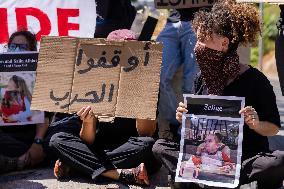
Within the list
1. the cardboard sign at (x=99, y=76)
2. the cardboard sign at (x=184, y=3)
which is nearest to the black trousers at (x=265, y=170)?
the cardboard sign at (x=99, y=76)

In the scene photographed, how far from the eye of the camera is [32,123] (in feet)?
14.4

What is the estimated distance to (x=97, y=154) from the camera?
4164 mm

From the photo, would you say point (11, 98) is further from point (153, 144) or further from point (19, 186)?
point (153, 144)

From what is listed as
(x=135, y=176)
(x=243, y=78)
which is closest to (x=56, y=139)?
(x=135, y=176)

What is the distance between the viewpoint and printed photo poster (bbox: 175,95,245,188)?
342cm

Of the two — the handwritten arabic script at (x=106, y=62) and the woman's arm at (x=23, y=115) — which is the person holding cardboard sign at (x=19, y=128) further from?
the handwritten arabic script at (x=106, y=62)

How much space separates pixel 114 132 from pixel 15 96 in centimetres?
69

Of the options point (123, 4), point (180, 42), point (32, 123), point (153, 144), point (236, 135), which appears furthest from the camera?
point (123, 4)

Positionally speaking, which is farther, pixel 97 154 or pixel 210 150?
pixel 97 154

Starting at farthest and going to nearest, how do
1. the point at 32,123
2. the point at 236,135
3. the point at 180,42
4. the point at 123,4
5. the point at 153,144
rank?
the point at 123,4 < the point at 180,42 < the point at 32,123 < the point at 153,144 < the point at 236,135

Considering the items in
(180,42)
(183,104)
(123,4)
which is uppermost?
(123,4)

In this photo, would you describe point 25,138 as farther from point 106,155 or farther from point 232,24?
point 232,24

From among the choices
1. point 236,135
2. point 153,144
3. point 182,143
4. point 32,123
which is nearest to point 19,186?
point 32,123

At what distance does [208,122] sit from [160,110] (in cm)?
159
